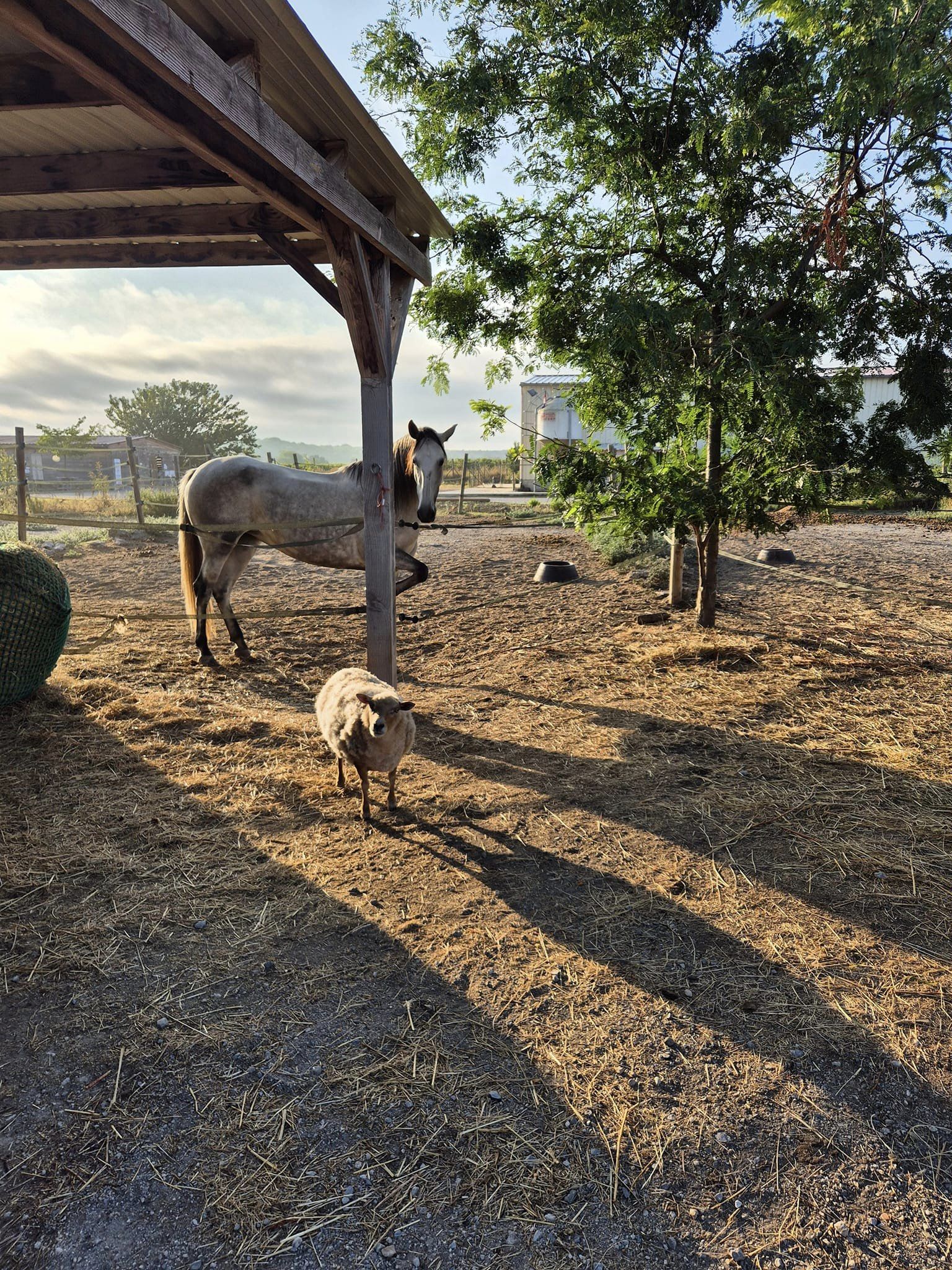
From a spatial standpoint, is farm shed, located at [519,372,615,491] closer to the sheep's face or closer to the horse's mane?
the horse's mane

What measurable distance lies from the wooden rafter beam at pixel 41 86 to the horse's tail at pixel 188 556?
3.87m

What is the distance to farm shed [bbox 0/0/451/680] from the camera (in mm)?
2574

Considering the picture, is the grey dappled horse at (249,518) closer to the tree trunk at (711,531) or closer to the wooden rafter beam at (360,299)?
the wooden rafter beam at (360,299)

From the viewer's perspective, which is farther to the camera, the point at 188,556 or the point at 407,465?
the point at 188,556

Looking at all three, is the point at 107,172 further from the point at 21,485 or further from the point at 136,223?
the point at 21,485

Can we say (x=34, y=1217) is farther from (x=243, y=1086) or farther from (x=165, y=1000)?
(x=165, y=1000)

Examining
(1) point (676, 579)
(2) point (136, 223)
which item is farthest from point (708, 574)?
(2) point (136, 223)

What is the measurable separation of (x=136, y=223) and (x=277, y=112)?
2.03 metres

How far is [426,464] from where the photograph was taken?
20.5 feet

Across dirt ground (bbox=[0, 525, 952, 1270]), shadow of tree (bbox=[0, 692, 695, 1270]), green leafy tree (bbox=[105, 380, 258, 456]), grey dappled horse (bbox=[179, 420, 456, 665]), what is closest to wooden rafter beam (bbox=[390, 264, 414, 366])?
grey dappled horse (bbox=[179, 420, 456, 665])

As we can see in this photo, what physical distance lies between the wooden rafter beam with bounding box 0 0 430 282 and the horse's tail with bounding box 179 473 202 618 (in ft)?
12.4

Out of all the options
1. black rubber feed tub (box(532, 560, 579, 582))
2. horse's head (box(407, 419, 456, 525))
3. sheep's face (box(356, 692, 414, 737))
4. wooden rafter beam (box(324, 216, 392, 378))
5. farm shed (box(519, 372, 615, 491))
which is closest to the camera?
sheep's face (box(356, 692, 414, 737))

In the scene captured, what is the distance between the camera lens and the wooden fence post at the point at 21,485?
1257cm

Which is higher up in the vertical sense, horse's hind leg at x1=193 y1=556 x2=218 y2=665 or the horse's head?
the horse's head
